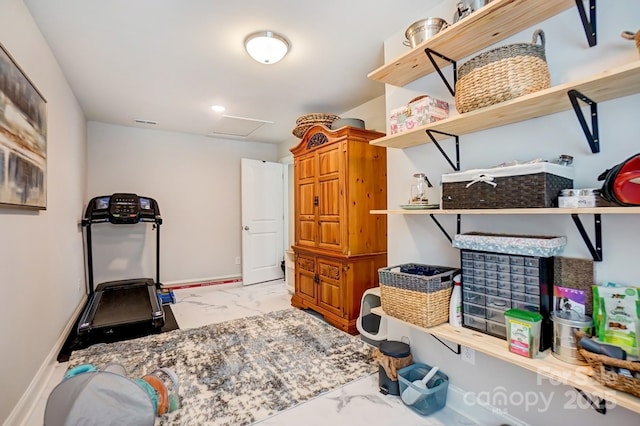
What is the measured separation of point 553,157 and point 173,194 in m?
4.53

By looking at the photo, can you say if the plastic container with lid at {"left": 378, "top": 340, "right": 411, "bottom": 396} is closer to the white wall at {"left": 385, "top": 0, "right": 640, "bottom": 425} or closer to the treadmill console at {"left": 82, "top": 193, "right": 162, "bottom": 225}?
the white wall at {"left": 385, "top": 0, "right": 640, "bottom": 425}

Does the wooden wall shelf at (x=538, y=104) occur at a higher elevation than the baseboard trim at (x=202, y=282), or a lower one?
higher

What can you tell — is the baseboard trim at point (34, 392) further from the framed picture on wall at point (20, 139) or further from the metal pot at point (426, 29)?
the metal pot at point (426, 29)

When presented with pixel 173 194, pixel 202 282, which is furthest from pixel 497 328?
pixel 173 194

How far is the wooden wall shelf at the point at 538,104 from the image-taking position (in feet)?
3.32

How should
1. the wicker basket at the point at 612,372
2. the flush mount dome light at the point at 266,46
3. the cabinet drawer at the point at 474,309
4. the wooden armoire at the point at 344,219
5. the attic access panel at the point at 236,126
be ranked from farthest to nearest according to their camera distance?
the attic access panel at the point at 236,126, the wooden armoire at the point at 344,219, the flush mount dome light at the point at 266,46, the cabinet drawer at the point at 474,309, the wicker basket at the point at 612,372

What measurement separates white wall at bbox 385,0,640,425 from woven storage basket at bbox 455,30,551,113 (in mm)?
189

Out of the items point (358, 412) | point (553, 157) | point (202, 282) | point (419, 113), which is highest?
point (419, 113)

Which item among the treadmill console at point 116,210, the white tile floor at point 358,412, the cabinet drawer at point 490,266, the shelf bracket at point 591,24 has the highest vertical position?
the shelf bracket at point 591,24

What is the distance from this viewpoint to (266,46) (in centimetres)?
217

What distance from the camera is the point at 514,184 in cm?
127

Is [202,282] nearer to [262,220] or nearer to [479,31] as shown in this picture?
[262,220]

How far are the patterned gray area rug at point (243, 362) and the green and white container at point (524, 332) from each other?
1196 mm

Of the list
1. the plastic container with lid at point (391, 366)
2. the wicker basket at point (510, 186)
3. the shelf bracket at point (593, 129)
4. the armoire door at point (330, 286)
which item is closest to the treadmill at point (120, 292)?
the armoire door at point (330, 286)
